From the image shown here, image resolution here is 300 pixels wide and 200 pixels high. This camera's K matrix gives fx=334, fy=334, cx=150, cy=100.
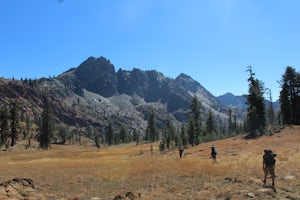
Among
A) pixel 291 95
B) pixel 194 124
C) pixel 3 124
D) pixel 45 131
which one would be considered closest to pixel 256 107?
pixel 291 95

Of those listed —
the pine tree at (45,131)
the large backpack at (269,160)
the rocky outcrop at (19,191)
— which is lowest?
the rocky outcrop at (19,191)

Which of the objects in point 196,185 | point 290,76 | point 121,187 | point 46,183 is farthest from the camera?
point 290,76

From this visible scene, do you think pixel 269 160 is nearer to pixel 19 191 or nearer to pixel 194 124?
pixel 19 191

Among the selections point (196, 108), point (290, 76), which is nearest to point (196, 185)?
point (290, 76)

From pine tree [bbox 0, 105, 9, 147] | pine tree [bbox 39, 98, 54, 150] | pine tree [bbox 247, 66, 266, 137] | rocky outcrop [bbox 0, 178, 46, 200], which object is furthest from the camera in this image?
pine tree [bbox 39, 98, 54, 150]

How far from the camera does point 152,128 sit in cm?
13462

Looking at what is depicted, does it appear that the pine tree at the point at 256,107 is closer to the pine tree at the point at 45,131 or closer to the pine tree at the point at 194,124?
the pine tree at the point at 194,124

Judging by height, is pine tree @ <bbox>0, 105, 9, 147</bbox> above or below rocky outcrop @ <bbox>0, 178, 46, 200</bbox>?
above

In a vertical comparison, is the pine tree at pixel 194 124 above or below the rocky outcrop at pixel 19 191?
above

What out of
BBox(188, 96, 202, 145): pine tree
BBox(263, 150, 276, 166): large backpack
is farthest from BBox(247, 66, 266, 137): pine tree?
BBox(263, 150, 276, 166): large backpack

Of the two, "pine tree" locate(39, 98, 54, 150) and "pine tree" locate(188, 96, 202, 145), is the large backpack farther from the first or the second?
"pine tree" locate(39, 98, 54, 150)

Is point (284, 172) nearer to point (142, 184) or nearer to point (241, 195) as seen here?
point (241, 195)

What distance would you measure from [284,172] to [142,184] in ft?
35.6

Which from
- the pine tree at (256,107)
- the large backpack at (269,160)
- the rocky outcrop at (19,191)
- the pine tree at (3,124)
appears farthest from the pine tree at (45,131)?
the large backpack at (269,160)
